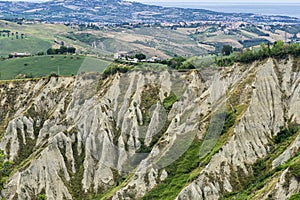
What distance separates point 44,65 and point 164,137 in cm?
6434

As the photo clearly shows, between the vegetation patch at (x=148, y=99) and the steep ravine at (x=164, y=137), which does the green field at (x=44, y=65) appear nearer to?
the steep ravine at (x=164, y=137)

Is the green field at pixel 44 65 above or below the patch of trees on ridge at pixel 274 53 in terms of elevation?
below

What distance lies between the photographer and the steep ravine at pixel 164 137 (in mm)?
62375

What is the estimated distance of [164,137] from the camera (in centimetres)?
7212

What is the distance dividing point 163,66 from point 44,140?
26360 millimetres

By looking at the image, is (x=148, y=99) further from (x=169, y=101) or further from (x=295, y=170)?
(x=295, y=170)

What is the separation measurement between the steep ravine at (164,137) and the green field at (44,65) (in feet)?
78.7

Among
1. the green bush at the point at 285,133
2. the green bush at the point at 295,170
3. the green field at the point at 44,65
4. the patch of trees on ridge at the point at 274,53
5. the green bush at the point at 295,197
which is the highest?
the patch of trees on ridge at the point at 274,53

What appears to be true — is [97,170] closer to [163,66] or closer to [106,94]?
[106,94]

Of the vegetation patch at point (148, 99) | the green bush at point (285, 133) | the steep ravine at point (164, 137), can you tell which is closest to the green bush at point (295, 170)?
the steep ravine at point (164, 137)

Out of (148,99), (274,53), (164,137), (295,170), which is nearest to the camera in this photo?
(295,170)

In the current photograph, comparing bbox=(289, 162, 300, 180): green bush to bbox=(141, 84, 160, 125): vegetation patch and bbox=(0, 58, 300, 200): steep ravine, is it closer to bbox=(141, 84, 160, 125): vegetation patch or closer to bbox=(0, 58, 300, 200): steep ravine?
bbox=(0, 58, 300, 200): steep ravine

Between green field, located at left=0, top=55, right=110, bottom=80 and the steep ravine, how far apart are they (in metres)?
24.0

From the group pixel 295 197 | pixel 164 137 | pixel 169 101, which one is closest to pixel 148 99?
pixel 169 101
